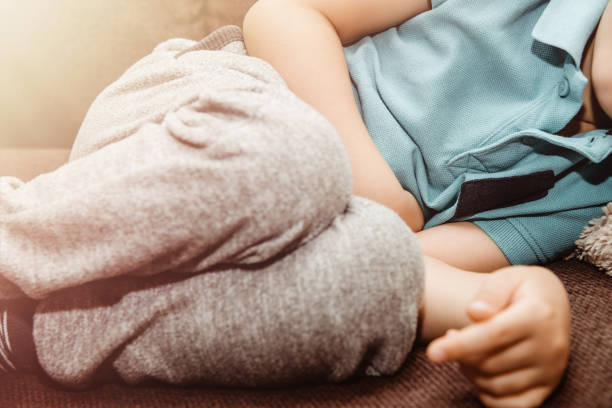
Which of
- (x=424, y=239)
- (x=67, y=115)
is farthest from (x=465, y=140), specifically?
(x=67, y=115)

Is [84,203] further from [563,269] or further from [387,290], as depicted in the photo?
[563,269]

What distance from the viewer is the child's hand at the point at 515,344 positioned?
29 centimetres

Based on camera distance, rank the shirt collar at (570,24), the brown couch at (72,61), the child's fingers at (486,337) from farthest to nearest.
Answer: the brown couch at (72,61)
the shirt collar at (570,24)
the child's fingers at (486,337)

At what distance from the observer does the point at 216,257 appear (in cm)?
33

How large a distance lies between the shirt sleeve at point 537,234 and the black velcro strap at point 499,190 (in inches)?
1.1

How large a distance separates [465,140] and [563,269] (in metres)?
0.20

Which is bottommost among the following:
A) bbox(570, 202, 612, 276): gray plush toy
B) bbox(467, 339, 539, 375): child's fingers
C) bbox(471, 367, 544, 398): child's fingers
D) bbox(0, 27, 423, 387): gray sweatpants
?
bbox(570, 202, 612, 276): gray plush toy

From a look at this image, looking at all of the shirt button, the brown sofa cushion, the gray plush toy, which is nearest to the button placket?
the shirt button

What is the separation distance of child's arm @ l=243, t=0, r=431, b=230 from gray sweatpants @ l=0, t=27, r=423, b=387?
145 millimetres

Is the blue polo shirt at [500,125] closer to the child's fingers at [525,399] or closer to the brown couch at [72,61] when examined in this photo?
the brown couch at [72,61]

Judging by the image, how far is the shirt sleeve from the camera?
52 centimetres

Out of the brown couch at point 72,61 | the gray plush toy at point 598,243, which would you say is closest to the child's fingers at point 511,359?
the brown couch at point 72,61

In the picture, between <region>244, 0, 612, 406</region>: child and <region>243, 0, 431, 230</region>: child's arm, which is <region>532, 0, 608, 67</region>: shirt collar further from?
<region>243, 0, 431, 230</region>: child's arm

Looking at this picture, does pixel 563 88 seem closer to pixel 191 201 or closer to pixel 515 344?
pixel 515 344
